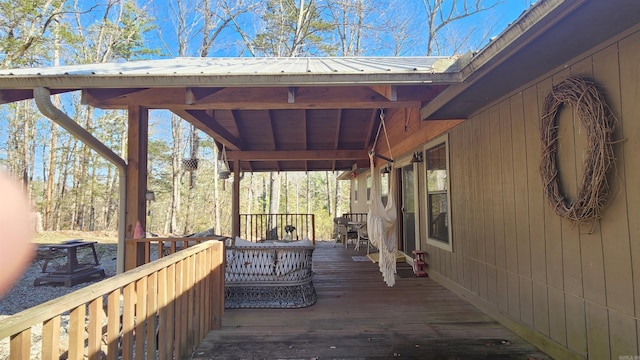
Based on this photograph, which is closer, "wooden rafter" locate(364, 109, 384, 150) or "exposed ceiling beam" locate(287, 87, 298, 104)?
"exposed ceiling beam" locate(287, 87, 298, 104)

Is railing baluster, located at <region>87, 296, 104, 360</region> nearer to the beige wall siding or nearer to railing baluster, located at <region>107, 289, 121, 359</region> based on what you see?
railing baluster, located at <region>107, 289, 121, 359</region>

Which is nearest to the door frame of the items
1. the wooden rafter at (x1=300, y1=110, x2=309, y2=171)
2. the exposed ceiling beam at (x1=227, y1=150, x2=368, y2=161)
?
the exposed ceiling beam at (x1=227, y1=150, x2=368, y2=161)

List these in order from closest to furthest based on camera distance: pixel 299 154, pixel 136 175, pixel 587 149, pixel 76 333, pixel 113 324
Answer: pixel 76 333 < pixel 113 324 < pixel 587 149 < pixel 136 175 < pixel 299 154

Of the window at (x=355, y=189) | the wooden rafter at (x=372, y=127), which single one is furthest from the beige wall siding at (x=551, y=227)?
the window at (x=355, y=189)

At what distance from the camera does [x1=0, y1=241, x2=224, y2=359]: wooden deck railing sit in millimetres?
1209

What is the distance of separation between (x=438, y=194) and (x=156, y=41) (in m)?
14.3

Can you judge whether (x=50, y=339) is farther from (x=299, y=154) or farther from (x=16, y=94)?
(x=299, y=154)

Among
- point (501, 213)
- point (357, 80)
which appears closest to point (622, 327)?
point (501, 213)

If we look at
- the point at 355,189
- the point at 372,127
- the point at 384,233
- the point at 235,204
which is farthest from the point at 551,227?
the point at 355,189

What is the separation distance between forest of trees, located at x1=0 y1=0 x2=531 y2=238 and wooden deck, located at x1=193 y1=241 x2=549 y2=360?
7.94 metres

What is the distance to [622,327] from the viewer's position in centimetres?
190

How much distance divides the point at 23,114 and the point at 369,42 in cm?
1541

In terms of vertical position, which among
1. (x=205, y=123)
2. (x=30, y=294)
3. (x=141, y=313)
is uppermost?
(x=205, y=123)

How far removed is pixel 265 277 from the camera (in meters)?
3.63
